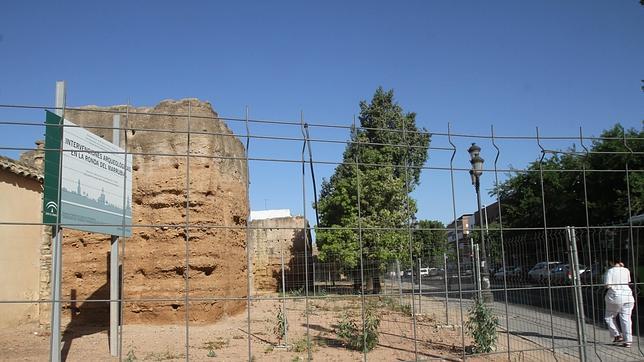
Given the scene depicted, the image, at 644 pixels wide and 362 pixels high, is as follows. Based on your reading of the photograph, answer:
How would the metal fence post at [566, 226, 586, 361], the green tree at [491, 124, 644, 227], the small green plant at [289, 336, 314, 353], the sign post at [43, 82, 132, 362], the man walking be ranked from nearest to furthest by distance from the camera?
1. the sign post at [43, 82, 132, 362]
2. the metal fence post at [566, 226, 586, 361]
3. the small green plant at [289, 336, 314, 353]
4. the man walking
5. the green tree at [491, 124, 644, 227]

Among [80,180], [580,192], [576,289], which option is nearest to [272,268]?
[80,180]

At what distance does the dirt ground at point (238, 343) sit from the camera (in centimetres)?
860

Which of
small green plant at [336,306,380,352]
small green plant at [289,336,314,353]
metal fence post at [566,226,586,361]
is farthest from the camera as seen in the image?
small green plant at [289,336,314,353]

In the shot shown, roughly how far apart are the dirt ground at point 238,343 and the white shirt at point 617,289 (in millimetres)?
1785

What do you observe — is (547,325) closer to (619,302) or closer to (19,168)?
(619,302)

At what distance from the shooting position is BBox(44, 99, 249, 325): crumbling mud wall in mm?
11578

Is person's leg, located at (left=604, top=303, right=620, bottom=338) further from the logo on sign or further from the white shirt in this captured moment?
the logo on sign

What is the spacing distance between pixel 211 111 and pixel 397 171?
60.8 feet

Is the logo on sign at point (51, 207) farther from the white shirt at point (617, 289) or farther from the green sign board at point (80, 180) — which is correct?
the white shirt at point (617, 289)

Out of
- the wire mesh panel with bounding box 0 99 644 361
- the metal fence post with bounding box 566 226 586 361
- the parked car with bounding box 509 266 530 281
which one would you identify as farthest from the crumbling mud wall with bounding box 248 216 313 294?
the metal fence post with bounding box 566 226 586 361

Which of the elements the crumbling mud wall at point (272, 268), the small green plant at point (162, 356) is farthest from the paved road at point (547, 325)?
the small green plant at point (162, 356)

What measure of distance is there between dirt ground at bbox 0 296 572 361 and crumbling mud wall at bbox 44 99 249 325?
0.53m

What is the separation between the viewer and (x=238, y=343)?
392 inches

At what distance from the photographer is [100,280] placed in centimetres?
1193
